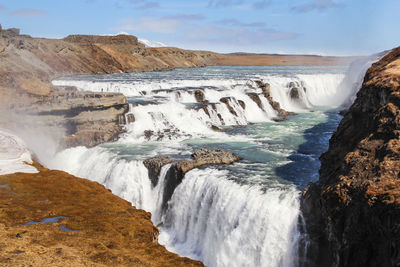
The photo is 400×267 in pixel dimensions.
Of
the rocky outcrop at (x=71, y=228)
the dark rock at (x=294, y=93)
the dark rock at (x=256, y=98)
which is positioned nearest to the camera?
the rocky outcrop at (x=71, y=228)

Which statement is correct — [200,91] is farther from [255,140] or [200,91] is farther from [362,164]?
[362,164]

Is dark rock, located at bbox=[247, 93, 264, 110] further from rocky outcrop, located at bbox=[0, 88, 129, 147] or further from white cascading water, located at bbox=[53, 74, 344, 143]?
rocky outcrop, located at bbox=[0, 88, 129, 147]

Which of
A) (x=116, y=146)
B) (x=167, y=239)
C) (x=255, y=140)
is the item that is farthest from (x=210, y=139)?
(x=167, y=239)

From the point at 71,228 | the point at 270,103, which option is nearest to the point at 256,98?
the point at 270,103

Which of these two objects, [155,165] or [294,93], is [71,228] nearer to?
[155,165]

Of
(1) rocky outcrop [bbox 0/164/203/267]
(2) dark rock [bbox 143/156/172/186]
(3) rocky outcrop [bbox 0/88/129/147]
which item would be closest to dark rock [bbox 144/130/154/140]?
(3) rocky outcrop [bbox 0/88/129/147]

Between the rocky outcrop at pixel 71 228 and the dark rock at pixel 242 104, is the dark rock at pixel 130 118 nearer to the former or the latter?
the rocky outcrop at pixel 71 228

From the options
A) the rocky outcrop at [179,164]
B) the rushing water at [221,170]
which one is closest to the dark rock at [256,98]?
the rushing water at [221,170]

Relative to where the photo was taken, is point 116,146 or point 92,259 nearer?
point 92,259

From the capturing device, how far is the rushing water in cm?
1130

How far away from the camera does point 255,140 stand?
21.5 metres

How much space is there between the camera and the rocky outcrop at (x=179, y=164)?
1492cm

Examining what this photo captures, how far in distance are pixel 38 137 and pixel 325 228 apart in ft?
61.9

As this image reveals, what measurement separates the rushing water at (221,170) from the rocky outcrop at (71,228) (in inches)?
75.0
